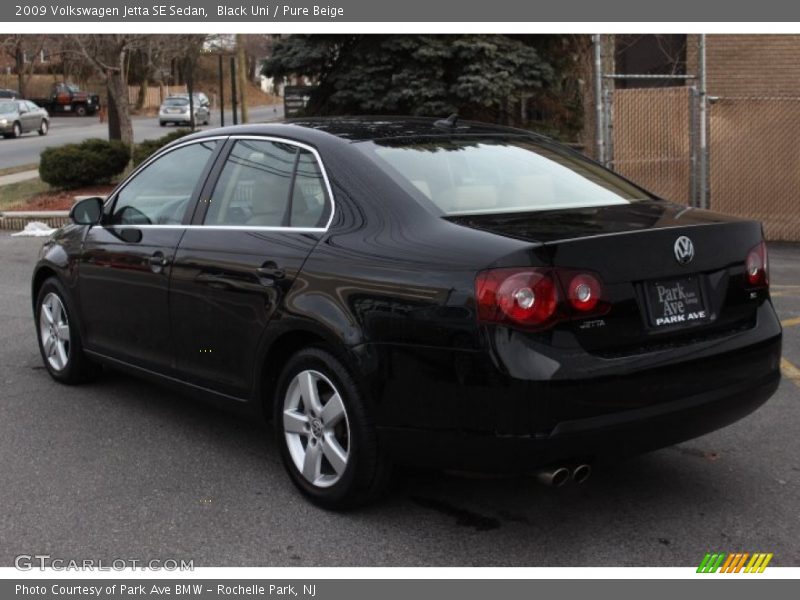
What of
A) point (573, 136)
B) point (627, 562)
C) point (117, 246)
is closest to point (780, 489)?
point (627, 562)

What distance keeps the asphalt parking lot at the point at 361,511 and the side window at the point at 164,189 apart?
45.8 inches

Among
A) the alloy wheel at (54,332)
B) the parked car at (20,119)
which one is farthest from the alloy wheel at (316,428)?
the parked car at (20,119)

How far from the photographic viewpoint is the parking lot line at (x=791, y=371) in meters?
6.28

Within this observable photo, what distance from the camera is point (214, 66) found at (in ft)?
252

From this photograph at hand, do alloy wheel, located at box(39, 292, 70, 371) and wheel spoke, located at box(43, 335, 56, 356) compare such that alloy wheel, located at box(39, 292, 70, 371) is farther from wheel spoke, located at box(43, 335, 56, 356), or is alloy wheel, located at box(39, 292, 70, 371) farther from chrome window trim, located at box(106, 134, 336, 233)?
chrome window trim, located at box(106, 134, 336, 233)

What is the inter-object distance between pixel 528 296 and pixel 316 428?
47.2 inches

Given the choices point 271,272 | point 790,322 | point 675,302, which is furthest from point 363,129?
point 790,322

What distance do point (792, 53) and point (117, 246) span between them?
15.0 metres

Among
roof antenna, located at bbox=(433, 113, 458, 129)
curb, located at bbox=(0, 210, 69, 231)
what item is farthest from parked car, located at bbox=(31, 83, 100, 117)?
roof antenna, located at bbox=(433, 113, 458, 129)

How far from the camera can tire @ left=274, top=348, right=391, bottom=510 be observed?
4008mm

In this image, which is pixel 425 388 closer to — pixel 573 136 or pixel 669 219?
pixel 669 219

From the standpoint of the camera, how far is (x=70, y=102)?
6000cm

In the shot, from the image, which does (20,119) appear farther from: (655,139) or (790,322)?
(790,322)

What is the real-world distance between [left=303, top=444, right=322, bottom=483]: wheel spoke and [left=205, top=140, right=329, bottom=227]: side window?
0.97 meters
